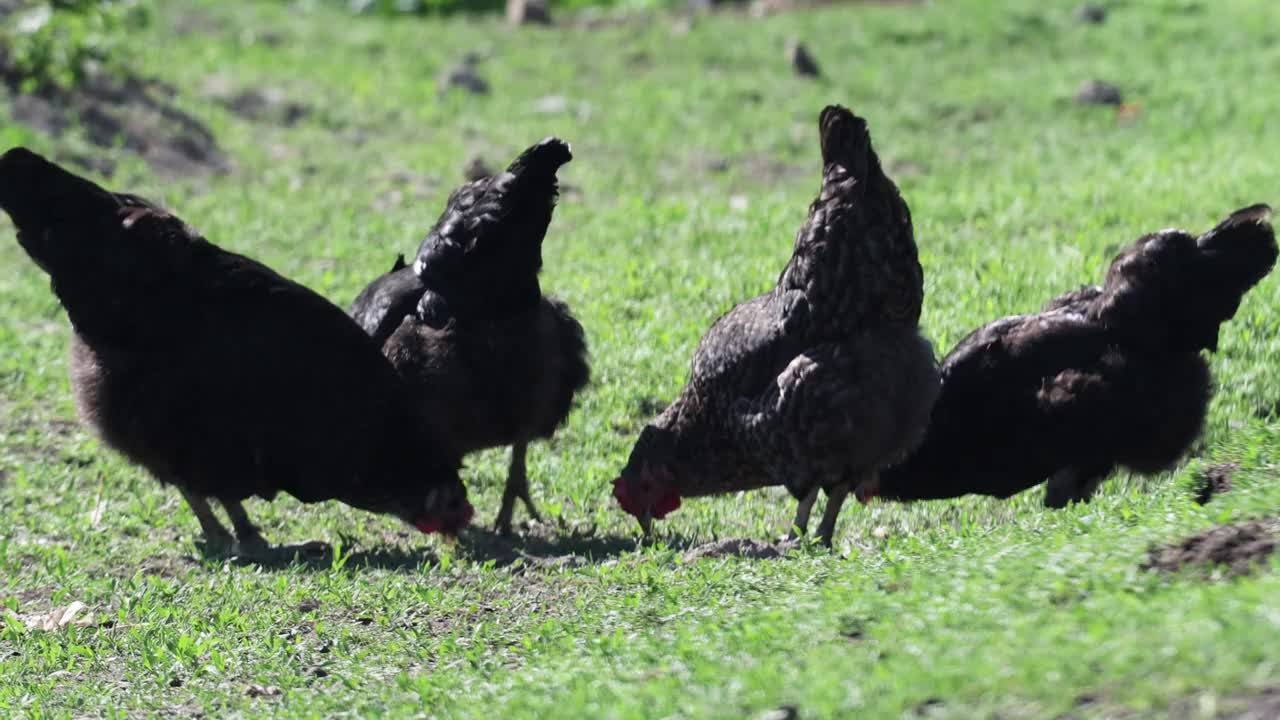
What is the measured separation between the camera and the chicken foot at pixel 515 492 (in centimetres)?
797

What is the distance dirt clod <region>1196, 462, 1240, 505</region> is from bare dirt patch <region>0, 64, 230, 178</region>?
1090cm

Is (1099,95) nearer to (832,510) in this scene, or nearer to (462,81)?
(462,81)

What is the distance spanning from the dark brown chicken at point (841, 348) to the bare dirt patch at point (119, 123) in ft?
30.7

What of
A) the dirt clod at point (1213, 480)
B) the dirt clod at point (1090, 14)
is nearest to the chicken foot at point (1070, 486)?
the dirt clod at point (1213, 480)

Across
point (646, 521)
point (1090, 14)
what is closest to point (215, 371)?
point (646, 521)

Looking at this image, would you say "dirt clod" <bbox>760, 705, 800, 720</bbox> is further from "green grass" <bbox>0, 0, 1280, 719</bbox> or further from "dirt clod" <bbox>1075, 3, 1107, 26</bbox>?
"dirt clod" <bbox>1075, 3, 1107, 26</bbox>

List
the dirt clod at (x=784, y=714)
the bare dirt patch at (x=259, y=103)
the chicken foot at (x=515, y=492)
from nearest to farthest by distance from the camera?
the dirt clod at (x=784, y=714) < the chicken foot at (x=515, y=492) < the bare dirt patch at (x=259, y=103)

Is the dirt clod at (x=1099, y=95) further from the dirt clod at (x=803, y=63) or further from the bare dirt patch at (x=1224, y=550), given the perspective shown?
the bare dirt patch at (x=1224, y=550)

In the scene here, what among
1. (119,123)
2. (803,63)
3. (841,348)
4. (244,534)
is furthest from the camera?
(803,63)

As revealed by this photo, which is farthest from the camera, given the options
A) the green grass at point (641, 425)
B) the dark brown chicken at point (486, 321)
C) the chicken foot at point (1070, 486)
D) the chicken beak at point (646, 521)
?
the dark brown chicken at point (486, 321)

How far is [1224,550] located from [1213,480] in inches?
57.4

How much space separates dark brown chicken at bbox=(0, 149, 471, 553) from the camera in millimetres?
7121

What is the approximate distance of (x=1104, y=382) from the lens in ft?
23.1

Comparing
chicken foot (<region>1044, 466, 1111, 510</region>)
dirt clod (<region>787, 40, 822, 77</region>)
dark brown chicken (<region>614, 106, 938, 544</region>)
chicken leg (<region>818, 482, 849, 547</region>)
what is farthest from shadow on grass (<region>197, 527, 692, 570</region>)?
dirt clod (<region>787, 40, 822, 77</region>)
